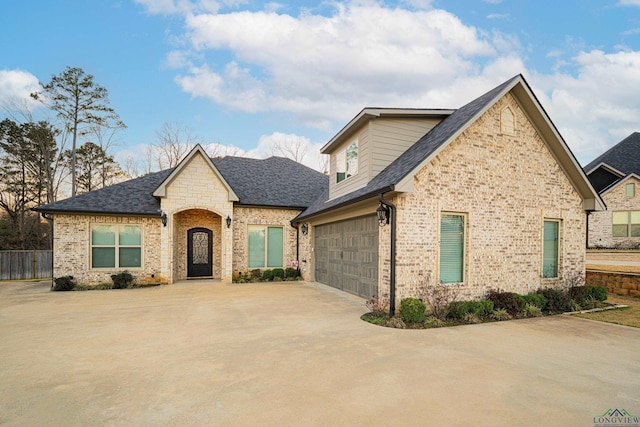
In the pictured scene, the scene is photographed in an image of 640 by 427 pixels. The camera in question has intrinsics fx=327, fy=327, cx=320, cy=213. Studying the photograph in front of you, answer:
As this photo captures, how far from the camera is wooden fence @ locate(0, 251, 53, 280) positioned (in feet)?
53.8

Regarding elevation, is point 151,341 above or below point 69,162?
below

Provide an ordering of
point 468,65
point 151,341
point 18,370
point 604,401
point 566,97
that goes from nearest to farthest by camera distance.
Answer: point 604,401 → point 18,370 → point 151,341 → point 468,65 → point 566,97

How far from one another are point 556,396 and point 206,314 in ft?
24.1

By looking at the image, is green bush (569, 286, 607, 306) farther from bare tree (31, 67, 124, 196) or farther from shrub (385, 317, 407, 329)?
bare tree (31, 67, 124, 196)

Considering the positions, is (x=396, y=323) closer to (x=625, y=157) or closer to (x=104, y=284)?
(x=104, y=284)

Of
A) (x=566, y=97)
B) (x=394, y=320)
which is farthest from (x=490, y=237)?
(x=566, y=97)

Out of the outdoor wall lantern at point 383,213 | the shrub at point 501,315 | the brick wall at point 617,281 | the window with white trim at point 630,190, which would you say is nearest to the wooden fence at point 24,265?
the outdoor wall lantern at point 383,213

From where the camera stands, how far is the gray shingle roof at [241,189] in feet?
44.5

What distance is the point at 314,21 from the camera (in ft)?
45.7

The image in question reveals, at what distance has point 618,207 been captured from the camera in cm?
1969

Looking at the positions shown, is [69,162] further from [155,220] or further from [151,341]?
[151,341]

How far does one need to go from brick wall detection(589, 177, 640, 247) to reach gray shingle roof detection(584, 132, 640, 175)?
4.70ft

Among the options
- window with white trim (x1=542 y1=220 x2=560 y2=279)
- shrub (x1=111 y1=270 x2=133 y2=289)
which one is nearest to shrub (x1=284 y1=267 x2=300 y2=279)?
shrub (x1=111 y1=270 x2=133 y2=289)

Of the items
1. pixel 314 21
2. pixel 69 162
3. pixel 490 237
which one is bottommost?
pixel 490 237
